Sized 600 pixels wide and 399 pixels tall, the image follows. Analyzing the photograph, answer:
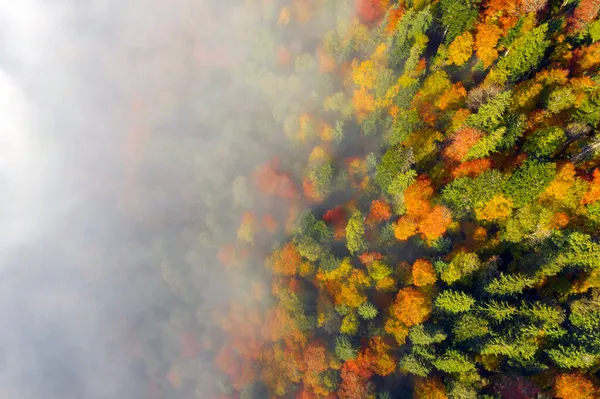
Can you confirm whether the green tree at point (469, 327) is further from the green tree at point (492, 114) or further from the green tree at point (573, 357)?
the green tree at point (492, 114)

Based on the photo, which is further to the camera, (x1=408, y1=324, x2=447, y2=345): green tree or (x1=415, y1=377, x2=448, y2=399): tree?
(x1=408, y1=324, x2=447, y2=345): green tree

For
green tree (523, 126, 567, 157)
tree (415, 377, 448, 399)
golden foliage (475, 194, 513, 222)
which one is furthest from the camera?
tree (415, 377, 448, 399)

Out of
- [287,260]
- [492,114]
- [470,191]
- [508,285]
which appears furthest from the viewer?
[287,260]

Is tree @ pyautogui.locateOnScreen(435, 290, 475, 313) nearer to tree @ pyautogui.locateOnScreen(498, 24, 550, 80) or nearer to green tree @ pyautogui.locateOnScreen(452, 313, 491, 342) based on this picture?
green tree @ pyautogui.locateOnScreen(452, 313, 491, 342)

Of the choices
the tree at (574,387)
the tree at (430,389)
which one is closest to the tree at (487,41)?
the tree at (574,387)

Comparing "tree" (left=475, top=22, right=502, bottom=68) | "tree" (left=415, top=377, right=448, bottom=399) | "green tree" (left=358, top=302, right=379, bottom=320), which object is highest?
"tree" (left=475, top=22, right=502, bottom=68)

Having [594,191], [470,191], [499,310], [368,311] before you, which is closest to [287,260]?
[368,311]

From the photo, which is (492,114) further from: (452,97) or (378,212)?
(378,212)

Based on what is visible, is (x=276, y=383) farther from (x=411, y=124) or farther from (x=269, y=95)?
(x=269, y=95)

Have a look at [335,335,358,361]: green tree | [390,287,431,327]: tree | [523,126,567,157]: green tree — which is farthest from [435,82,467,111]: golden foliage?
[335,335,358,361]: green tree
